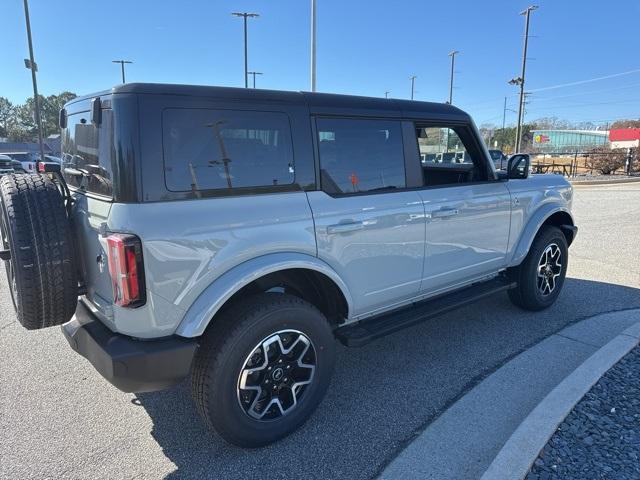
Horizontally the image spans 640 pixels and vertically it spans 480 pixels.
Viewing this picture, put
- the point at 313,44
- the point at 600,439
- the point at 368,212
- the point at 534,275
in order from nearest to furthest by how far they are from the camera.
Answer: the point at 600,439 → the point at 368,212 → the point at 534,275 → the point at 313,44

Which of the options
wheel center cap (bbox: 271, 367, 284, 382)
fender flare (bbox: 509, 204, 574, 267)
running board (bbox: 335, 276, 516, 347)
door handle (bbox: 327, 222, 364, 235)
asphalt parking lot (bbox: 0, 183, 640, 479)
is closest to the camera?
asphalt parking lot (bbox: 0, 183, 640, 479)

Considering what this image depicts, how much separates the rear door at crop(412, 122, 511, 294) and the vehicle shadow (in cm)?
59

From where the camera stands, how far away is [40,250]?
2.38 meters

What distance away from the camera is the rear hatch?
2330 mm

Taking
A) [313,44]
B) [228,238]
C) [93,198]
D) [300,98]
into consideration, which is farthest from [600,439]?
[313,44]

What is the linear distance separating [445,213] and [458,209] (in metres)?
0.19

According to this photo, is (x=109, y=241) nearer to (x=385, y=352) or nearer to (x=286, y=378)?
(x=286, y=378)

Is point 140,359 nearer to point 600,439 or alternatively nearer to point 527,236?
point 600,439

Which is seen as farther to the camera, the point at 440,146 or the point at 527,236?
the point at 527,236

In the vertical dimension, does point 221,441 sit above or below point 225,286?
below

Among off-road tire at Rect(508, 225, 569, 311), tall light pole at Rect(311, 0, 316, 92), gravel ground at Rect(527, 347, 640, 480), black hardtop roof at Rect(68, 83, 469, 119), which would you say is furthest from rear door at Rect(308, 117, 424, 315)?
tall light pole at Rect(311, 0, 316, 92)

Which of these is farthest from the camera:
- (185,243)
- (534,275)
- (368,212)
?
(534,275)

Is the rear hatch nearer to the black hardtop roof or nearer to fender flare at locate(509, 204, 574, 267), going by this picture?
the black hardtop roof

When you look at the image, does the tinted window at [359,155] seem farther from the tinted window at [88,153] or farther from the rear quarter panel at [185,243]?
the tinted window at [88,153]
